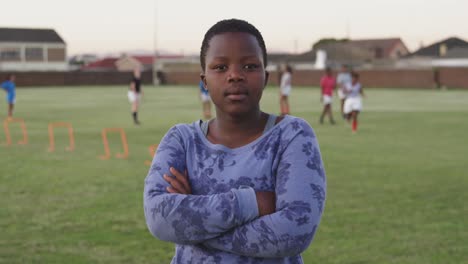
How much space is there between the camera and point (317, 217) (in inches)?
110

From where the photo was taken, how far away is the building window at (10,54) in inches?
4178

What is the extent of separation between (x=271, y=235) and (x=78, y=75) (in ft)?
233

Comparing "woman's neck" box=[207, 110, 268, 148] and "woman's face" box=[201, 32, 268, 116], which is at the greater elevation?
"woman's face" box=[201, 32, 268, 116]

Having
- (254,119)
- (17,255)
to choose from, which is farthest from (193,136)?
(17,255)

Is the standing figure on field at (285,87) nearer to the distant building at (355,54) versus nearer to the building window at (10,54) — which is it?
the distant building at (355,54)

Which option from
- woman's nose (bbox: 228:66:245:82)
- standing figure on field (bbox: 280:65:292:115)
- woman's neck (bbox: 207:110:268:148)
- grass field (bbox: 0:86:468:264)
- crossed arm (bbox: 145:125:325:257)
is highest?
woman's nose (bbox: 228:66:245:82)

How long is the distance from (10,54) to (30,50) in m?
2.94

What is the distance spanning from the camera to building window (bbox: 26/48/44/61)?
356 feet

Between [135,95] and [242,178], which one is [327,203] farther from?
[135,95]

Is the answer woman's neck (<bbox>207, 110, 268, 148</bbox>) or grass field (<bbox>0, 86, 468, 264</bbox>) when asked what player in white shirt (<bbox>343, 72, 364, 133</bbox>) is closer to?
grass field (<bbox>0, 86, 468, 264</bbox>)

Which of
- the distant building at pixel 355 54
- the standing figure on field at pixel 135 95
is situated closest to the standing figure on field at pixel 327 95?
the standing figure on field at pixel 135 95

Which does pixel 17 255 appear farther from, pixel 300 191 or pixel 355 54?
pixel 355 54

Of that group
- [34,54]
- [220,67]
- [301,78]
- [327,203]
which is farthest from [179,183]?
[34,54]

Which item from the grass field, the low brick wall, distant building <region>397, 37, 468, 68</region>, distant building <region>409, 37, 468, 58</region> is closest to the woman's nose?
the grass field
